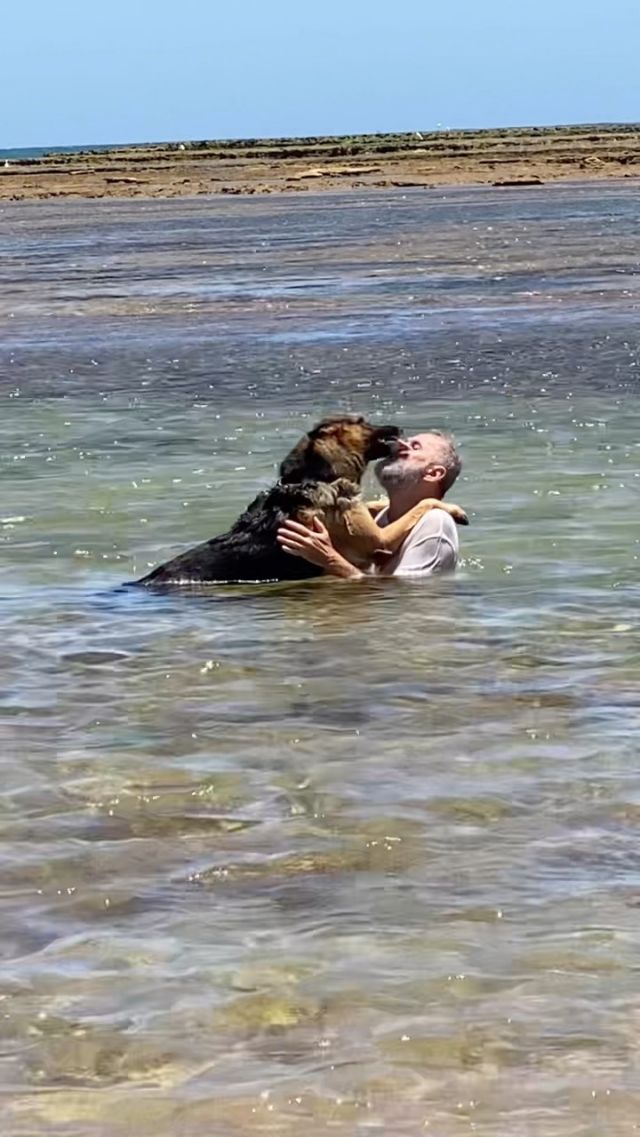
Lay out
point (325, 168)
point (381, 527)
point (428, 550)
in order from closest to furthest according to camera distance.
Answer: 1. point (428, 550)
2. point (381, 527)
3. point (325, 168)

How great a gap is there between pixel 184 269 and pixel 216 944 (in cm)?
3157

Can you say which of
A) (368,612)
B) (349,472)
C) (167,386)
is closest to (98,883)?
(368,612)

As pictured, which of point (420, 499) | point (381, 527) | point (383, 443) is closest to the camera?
point (383, 443)

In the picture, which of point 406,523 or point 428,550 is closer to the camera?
point 428,550

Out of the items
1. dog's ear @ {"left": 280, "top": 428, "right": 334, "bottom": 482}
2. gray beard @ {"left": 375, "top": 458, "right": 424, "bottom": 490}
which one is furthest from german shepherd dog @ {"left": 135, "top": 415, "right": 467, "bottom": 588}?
gray beard @ {"left": 375, "top": 458, "right": 424, "bottom": 490}

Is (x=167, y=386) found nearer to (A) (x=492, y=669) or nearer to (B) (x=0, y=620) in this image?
(B) (x=0, y=620)

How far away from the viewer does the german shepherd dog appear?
966cm

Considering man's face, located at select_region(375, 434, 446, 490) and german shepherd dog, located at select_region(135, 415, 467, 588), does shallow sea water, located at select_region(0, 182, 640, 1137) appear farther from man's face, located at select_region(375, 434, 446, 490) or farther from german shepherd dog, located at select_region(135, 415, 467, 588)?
man's face, located at select_region(375, 434, 446, 490)

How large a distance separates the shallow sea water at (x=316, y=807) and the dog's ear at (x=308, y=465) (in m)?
0.48

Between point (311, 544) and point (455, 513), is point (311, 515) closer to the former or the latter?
point (311, 544)

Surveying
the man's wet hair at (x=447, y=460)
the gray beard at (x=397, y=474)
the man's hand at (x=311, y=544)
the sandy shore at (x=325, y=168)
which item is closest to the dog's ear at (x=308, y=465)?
the man's hand at (x=311, y=544)

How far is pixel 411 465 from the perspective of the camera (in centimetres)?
998

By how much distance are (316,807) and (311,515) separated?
3.50 m

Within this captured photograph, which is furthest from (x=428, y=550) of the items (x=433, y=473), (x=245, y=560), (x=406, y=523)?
(x=245, y=560)
